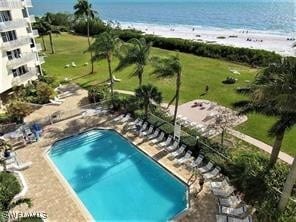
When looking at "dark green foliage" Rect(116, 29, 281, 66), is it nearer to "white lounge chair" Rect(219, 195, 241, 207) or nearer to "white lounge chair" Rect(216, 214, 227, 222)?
"white lounge chair" Rect(219, 195, 241, 207)

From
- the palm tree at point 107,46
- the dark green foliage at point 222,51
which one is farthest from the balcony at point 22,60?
the dark green foliage at point 222,51

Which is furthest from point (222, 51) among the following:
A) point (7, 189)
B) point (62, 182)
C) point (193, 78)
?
point (7, 189)

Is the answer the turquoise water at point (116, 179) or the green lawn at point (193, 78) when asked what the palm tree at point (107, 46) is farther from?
the turquoise water at point (116, 179)

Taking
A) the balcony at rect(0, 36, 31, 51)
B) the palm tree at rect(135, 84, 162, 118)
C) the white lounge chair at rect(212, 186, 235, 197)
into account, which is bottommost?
the white lounge chair at rect(212, 186, 235, 197)

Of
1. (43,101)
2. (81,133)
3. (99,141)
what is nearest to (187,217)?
(99,141)

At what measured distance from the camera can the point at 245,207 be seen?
16.6 meters

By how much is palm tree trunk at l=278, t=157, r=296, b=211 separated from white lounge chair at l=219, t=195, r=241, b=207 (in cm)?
257

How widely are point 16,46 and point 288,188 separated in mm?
32325

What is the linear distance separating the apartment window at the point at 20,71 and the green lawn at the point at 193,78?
6328 millimetres

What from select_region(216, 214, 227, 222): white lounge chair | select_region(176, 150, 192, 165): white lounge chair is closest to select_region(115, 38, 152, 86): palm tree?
select_region(176, 150, 192, 165): white lounge chair

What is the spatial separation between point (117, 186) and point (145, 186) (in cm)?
194

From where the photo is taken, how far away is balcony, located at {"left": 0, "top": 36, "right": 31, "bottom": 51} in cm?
3281

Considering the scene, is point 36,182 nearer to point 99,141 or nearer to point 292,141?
point 99,141

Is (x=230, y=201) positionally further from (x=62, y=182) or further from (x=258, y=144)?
(x=62, y=182)
